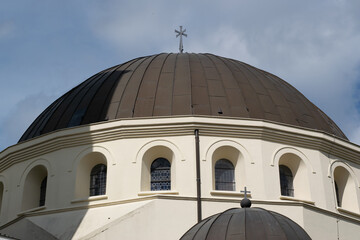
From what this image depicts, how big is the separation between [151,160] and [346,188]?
23.8 ft

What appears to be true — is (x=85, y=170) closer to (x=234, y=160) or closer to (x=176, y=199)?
(x=176, y=199)

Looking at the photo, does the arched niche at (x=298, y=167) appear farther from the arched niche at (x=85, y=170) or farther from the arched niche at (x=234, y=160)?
the arched niche at (x=85, y=170)

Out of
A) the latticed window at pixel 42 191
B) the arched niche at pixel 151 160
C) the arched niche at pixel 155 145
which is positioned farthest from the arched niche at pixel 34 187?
the arched niche at pixel 151 160

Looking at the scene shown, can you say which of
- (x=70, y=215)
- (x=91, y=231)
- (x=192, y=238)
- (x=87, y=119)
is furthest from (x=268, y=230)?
(x=87, y=119)

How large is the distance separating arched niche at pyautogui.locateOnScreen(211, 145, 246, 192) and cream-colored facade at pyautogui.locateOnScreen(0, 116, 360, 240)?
36 millimetres

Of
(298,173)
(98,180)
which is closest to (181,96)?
(98,180)

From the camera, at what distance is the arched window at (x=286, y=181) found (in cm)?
2194

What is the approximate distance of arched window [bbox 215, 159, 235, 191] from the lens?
838 inches

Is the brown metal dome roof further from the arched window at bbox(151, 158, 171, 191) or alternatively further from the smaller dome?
the smaller dome

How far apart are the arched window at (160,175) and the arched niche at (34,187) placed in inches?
160

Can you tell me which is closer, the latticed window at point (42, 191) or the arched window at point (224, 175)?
the arched window at point (224, 175)

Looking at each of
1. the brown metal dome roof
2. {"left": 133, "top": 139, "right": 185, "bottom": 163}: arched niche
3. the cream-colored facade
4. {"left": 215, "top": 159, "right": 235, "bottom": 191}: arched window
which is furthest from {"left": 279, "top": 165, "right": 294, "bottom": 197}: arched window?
{"left": 133, "top": 139, "right": 185, "bottom": 163}: arched niche

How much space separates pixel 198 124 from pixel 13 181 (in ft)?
23.9

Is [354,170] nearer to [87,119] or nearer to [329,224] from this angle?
[329,224]
